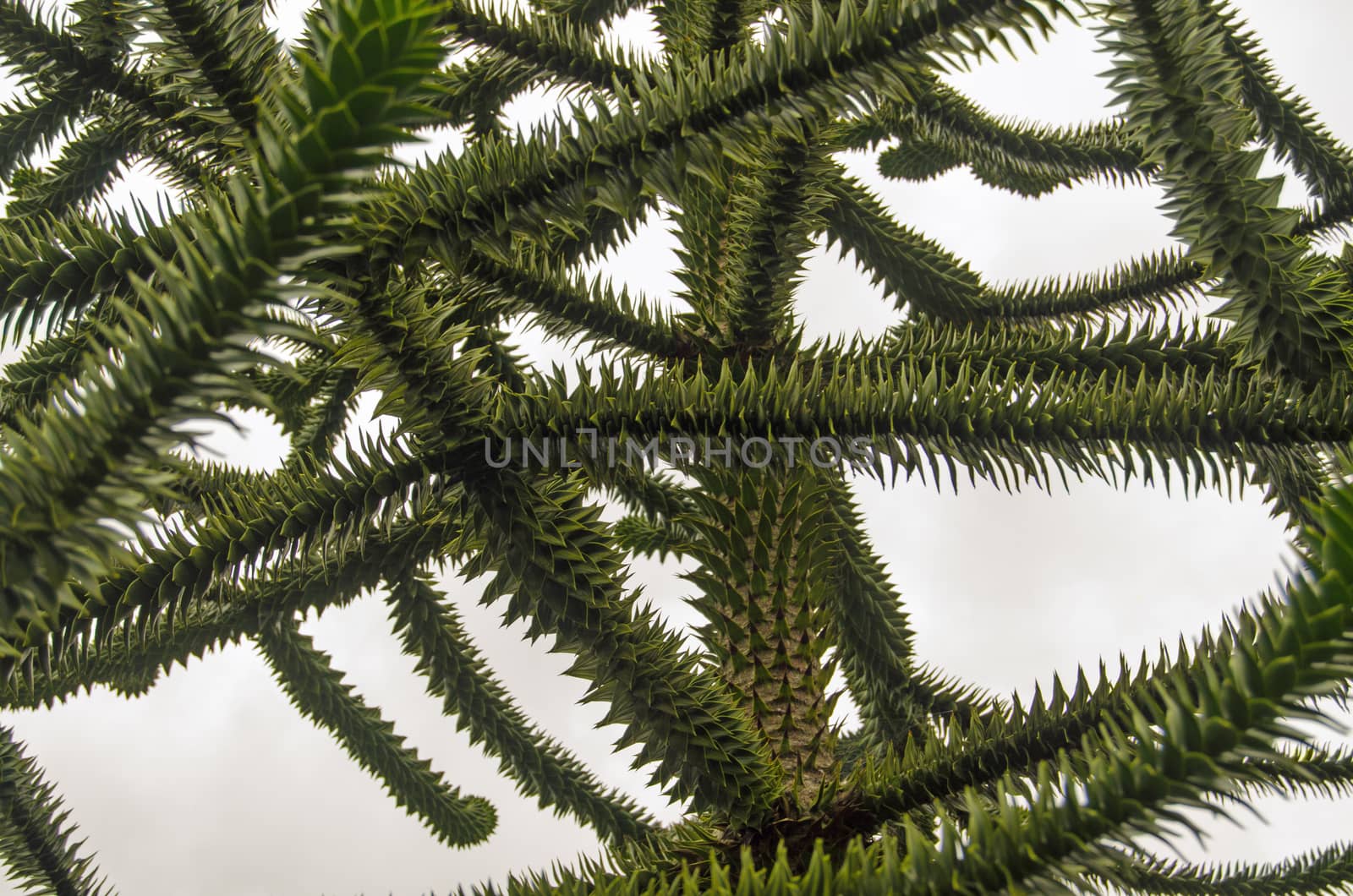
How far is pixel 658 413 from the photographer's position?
1042 millimetres

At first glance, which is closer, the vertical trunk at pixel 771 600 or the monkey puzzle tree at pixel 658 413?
the monkey puzzle tree at pixel 658 413

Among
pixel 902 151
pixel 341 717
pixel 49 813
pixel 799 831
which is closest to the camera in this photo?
pixel 799 831

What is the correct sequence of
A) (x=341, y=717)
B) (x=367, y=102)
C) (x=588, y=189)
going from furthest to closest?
(x=341, y=717) < (x=588, y=189) < (x=367, y=102)

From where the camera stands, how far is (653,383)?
1059mm

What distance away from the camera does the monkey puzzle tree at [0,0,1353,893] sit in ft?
1.73

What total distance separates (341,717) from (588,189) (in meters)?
1.96

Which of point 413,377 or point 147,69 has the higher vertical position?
point 147,69

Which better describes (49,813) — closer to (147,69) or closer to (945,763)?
(147,69)

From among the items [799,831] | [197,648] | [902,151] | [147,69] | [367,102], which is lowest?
[799,831]

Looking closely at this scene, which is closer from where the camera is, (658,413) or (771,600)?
(658,413)

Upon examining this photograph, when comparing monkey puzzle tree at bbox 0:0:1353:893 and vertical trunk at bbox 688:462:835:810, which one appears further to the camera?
vertical trunk at bbox 688:462:835:810

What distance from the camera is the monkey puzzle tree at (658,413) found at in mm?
526

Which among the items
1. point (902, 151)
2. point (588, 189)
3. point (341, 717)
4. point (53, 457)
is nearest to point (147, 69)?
point (588, 189)

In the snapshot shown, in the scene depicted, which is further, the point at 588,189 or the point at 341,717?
the point at 341,717
